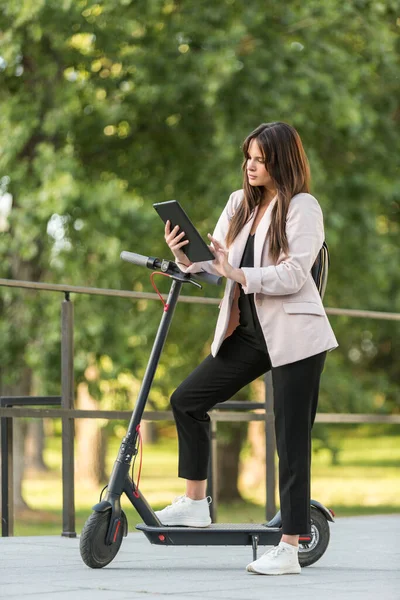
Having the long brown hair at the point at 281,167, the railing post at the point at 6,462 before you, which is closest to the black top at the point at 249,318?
the long brown hair at the point at 281,167

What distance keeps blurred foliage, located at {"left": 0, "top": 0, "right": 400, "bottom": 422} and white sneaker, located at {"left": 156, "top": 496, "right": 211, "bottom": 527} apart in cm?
815

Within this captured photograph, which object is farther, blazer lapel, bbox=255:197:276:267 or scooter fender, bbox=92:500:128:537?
blazer lapel, bbox=255:197:276:267

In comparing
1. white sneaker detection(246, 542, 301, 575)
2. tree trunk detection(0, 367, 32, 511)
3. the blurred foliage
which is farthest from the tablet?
tree trunk detection(0, 367, 32, 511)

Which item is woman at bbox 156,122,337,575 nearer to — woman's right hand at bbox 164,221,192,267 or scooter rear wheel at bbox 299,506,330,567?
woman's right hand at bbox 164,221,192,267

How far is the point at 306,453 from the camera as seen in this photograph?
4094 mm

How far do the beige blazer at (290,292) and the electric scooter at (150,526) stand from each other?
12 cm

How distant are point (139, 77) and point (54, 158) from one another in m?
1.28

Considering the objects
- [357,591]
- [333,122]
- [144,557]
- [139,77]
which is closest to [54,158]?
[139,77]

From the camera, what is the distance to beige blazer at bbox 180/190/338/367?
157 inches

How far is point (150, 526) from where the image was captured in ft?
13.5

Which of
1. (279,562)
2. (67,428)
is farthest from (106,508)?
(67,428)

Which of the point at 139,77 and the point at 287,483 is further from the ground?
the point at 287,483

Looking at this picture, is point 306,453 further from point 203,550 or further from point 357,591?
point 203,550

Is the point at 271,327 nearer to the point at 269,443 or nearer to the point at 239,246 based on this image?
the point at 239,246
